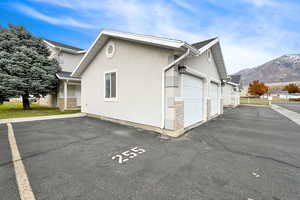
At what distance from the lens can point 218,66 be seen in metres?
9.99

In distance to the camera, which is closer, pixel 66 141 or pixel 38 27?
pixel 66 141

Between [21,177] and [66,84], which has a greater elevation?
[66,84]

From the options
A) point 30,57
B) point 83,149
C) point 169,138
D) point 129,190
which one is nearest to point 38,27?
point 30,57

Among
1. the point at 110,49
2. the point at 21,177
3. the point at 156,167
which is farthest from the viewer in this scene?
the point at 110,49

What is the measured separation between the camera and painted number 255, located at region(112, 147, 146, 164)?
329 cm

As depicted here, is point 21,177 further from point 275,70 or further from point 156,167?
point 275,70

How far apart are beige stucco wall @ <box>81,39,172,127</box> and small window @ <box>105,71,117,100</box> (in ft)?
0.98

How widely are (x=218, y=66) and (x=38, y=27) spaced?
19687 millimetres

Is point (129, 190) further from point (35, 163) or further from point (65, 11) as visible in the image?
point (65, 11)

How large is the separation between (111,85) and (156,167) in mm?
5686

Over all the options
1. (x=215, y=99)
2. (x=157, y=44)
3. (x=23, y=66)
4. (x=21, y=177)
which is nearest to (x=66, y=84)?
(x=23, y=66)

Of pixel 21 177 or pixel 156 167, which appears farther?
pixel 156 167

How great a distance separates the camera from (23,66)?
1059cm

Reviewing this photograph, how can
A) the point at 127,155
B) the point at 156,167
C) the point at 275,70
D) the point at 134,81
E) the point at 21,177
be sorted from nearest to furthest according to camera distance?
the point at 21,177, the point at 156,167, the point at 127,155, the point at 134,81, the point at 275,70
